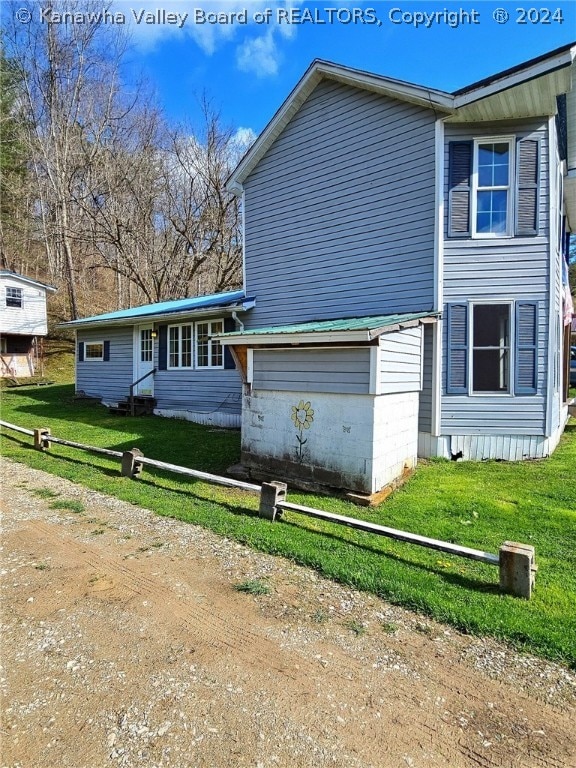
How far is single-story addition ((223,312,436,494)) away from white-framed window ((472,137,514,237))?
2509mm

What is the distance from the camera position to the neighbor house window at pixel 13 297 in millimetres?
24703

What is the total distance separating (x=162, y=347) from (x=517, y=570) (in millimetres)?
12391

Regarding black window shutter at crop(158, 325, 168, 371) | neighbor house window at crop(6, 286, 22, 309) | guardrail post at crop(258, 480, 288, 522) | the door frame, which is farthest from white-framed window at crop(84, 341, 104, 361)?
guardrail post at crop(258, 480, 288, 522)

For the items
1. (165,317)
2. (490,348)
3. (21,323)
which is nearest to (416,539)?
(490,348)

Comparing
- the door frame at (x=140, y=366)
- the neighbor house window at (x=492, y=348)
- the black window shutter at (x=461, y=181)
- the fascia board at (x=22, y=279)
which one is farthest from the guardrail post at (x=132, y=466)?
the fascia board at (x=22, y=279)

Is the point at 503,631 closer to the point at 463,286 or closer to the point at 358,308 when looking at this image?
the point at 463,286

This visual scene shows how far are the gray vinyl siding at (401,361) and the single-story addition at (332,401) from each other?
15mm

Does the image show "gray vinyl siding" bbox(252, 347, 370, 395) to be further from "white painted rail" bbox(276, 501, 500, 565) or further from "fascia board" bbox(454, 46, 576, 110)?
"fascia board" bbox(454, 46, 576, 110)

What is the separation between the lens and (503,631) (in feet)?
10.2

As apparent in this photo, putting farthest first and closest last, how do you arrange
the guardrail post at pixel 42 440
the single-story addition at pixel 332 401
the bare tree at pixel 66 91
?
1. the bare tree at pixel 66 91
2. the guardrail post at pixel 42 440
3. the single-story addition at pixel 332 401

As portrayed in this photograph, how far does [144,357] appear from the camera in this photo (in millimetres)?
15117

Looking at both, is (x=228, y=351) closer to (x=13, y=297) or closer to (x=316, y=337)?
(x=316, y=337)

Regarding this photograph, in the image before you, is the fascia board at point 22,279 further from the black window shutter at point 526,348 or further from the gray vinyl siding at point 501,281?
the black window shutter at point 526,348

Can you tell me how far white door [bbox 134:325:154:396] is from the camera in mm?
14891
